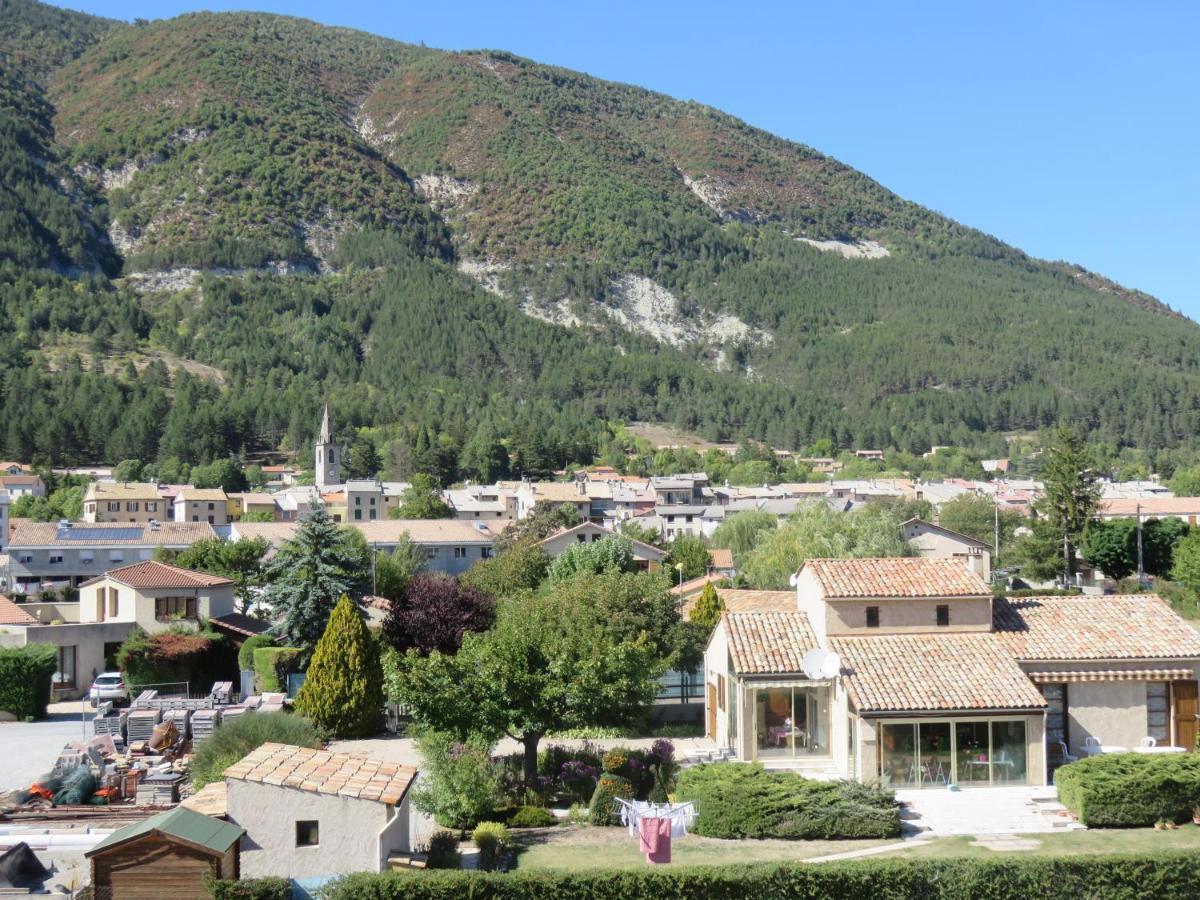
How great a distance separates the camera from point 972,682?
27.2 metres

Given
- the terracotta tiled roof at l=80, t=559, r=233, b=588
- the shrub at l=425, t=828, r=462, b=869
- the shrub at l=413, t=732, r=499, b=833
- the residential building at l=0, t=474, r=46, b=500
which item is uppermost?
the residential building at l=0, t=474, r=46, b=500

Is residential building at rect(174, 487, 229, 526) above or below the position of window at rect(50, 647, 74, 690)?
above

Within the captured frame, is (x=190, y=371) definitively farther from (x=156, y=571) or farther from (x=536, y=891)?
(x=536, y=891)

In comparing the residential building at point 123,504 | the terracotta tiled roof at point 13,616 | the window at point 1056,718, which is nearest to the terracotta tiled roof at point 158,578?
the terracotta tiled roof at point 13,616

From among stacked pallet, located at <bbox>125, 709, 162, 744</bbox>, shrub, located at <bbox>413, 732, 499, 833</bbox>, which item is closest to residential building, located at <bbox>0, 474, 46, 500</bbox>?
stacked pallet, located at <bbox>125, 709, 162, 744</bbox>

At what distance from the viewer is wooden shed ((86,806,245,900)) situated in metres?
19.0

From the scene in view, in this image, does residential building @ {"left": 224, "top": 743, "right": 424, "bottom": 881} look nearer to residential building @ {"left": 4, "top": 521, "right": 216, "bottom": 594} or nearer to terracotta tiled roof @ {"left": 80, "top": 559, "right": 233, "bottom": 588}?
terracotta tiled roof @ {"left": 80, "top": 559, "right": 233, "bottom": 588}

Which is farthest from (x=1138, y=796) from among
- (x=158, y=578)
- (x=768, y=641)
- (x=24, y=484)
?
(x=24, y=484)

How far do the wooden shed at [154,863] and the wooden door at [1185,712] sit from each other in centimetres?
2010

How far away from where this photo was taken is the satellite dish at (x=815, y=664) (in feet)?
91.1

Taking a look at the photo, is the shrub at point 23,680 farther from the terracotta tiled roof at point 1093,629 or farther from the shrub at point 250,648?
the terracotta tiled roof at point 1093,629

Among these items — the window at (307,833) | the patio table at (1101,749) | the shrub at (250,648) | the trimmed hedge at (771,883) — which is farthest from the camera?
the shrub at (250,648)

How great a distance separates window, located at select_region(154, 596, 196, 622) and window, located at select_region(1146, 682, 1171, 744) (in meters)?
29.7

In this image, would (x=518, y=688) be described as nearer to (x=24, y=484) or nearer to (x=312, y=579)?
(x=312, y=579)
